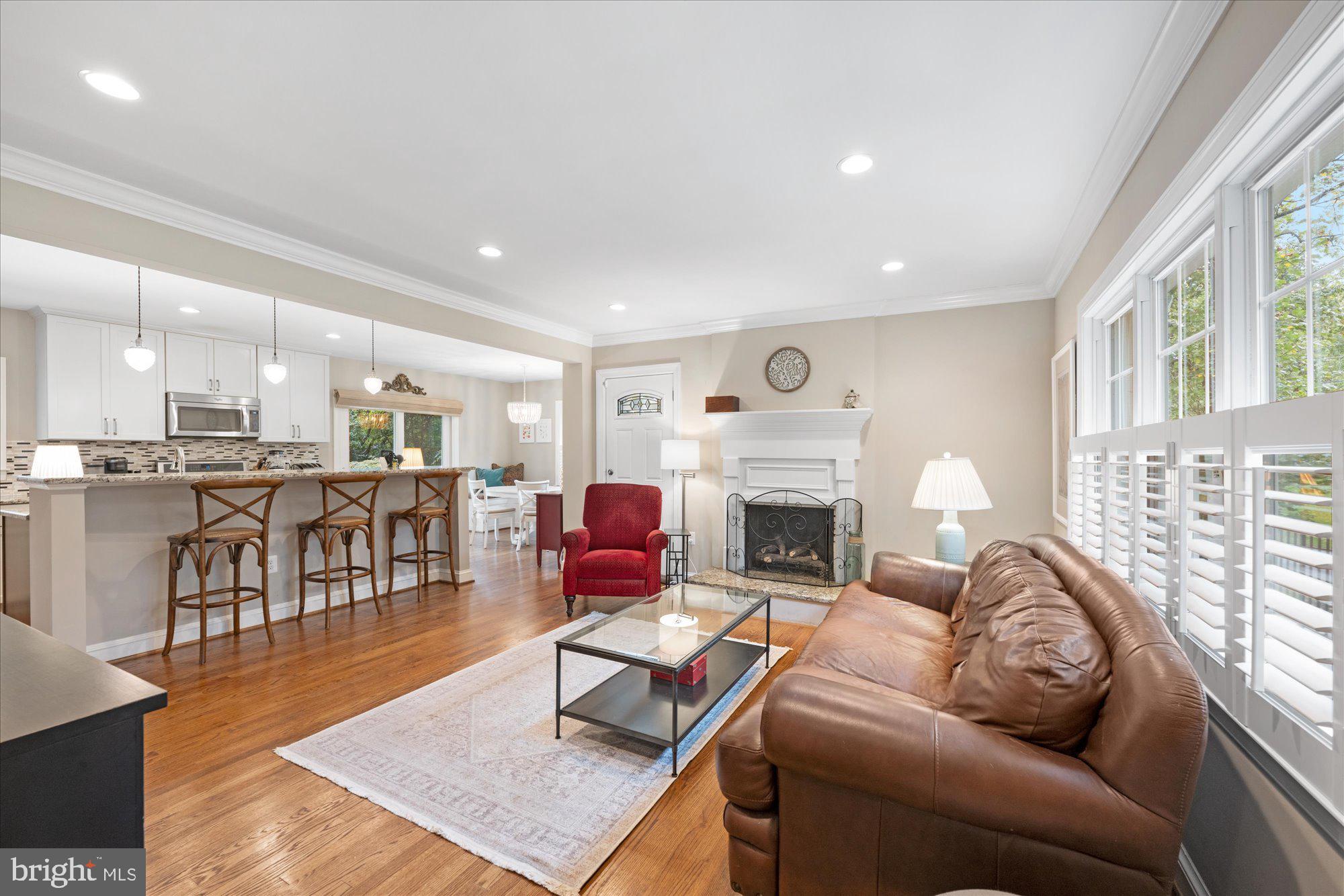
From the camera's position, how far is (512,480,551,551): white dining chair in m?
7.09

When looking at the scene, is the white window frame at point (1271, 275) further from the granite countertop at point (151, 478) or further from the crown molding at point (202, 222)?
the granite countertop at point (151, 478)

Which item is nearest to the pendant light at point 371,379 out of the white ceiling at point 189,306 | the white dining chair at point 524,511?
the white ceiling at point 189,306

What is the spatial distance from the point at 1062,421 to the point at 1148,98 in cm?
220

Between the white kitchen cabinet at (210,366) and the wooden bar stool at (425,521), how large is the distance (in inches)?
109

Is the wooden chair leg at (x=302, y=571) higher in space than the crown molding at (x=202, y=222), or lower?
lower

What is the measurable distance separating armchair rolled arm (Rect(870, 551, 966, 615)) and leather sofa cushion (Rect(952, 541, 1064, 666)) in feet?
1.89

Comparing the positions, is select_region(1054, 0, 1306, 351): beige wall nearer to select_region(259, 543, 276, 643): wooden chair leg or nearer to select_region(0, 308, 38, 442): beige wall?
select_region(259, 543, 276, 643): wooden chair leg

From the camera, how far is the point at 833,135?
85.4 inches

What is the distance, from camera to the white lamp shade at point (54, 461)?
424cm

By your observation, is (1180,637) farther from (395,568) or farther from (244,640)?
(395,568)

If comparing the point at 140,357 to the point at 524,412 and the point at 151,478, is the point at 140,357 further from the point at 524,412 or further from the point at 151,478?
the point at 524,412

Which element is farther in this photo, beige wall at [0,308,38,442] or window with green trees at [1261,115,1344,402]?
beige wall at [0,308,38,442]

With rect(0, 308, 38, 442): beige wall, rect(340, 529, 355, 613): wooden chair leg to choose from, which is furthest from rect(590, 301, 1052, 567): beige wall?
rect(0, 308, 38, 442): beige wall

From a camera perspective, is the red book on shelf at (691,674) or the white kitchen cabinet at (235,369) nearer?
the red book on shelf at (691,674)
